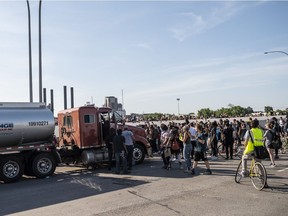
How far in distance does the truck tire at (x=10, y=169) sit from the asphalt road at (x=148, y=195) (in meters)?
0.39

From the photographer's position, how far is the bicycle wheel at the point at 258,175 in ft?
31.1

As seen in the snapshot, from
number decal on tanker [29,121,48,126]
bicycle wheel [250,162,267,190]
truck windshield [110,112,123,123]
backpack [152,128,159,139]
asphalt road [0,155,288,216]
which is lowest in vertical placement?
asphalt road [0,155,288,216]

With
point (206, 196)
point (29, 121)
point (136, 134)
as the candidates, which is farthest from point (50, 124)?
point (206, 196)

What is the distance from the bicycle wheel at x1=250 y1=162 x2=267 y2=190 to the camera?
947cm

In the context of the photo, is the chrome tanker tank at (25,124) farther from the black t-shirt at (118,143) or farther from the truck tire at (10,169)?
the black t-shirt at (118,143)

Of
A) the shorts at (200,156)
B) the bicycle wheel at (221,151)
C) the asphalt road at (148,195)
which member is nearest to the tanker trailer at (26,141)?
the asphalt road at (148,195)

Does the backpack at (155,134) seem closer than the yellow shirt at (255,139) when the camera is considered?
No

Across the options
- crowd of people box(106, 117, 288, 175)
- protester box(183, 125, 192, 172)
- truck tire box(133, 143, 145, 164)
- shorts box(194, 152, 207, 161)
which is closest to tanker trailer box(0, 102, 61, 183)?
crowd of people box(106, 117, 288, 175)

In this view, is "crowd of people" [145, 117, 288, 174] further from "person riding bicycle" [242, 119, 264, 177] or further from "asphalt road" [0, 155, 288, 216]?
"asphalt road" [0, 155, 288, 216]

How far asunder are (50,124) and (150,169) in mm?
4336

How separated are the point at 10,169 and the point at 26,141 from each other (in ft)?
4.39

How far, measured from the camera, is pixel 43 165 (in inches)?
560

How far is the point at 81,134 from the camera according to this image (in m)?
16.1

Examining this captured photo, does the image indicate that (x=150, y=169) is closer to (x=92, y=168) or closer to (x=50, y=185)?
(x=92, y=168)
